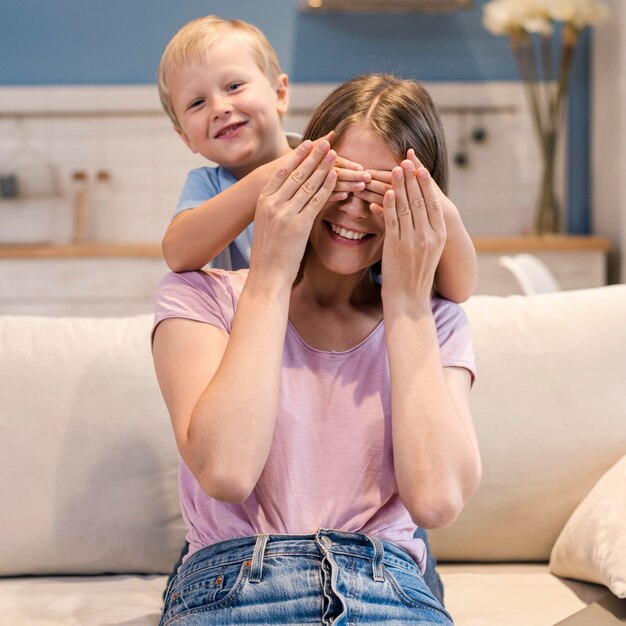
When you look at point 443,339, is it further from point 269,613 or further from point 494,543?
point 494,543

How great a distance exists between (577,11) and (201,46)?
3.20m

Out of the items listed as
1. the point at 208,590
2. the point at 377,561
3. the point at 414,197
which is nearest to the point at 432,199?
the point at 414,197

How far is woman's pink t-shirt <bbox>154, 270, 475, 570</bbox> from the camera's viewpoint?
127 cm

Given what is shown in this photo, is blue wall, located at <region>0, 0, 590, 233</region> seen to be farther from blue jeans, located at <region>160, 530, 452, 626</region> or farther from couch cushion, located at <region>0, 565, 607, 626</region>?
blue jeans, located at <region>160, 530, 452, 626</region>

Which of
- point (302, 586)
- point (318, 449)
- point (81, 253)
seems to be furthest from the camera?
point (81, 253)

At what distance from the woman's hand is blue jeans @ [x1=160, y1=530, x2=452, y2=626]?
352 mm

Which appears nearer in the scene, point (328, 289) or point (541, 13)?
point (328, 289)

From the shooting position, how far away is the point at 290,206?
1235 mm

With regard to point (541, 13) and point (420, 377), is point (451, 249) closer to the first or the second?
point (420, 377)

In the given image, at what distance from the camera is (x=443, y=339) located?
1360mm

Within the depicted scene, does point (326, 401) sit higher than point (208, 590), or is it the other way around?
point (326, 401)

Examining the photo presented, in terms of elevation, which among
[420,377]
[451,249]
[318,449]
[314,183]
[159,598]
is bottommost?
[159,598]

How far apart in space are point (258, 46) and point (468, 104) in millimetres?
3309

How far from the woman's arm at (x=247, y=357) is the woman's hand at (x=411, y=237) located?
100 mm
